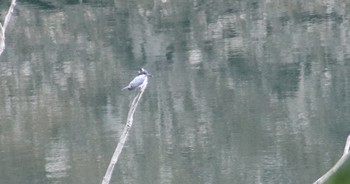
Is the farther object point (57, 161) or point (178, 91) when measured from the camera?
point (178, 91)

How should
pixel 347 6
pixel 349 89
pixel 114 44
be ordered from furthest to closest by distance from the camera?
1. pixel 347 6
2. pixel 114 44
3. pixel 349 89

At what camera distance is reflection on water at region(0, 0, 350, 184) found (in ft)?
40.2

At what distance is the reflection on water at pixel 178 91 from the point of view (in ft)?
40.2

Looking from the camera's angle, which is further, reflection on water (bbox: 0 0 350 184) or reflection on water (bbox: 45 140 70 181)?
reflection on water (bbox: 0 0 350 184)

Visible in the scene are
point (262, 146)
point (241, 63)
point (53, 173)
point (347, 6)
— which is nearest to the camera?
point (53, 173)

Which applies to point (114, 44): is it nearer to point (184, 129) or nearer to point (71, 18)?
point (71, 18)

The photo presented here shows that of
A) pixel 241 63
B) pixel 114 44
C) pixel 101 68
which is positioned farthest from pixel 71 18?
pixel 241 63

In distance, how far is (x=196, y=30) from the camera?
24.5m

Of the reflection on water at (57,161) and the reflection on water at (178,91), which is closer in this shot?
the reflection on water at (57,161)

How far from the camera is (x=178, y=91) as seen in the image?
18234mm

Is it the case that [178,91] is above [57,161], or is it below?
above

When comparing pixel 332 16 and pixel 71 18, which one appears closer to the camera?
pixel 332 16

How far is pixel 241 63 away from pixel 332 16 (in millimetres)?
5672

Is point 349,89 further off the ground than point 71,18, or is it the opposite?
point 71,18
